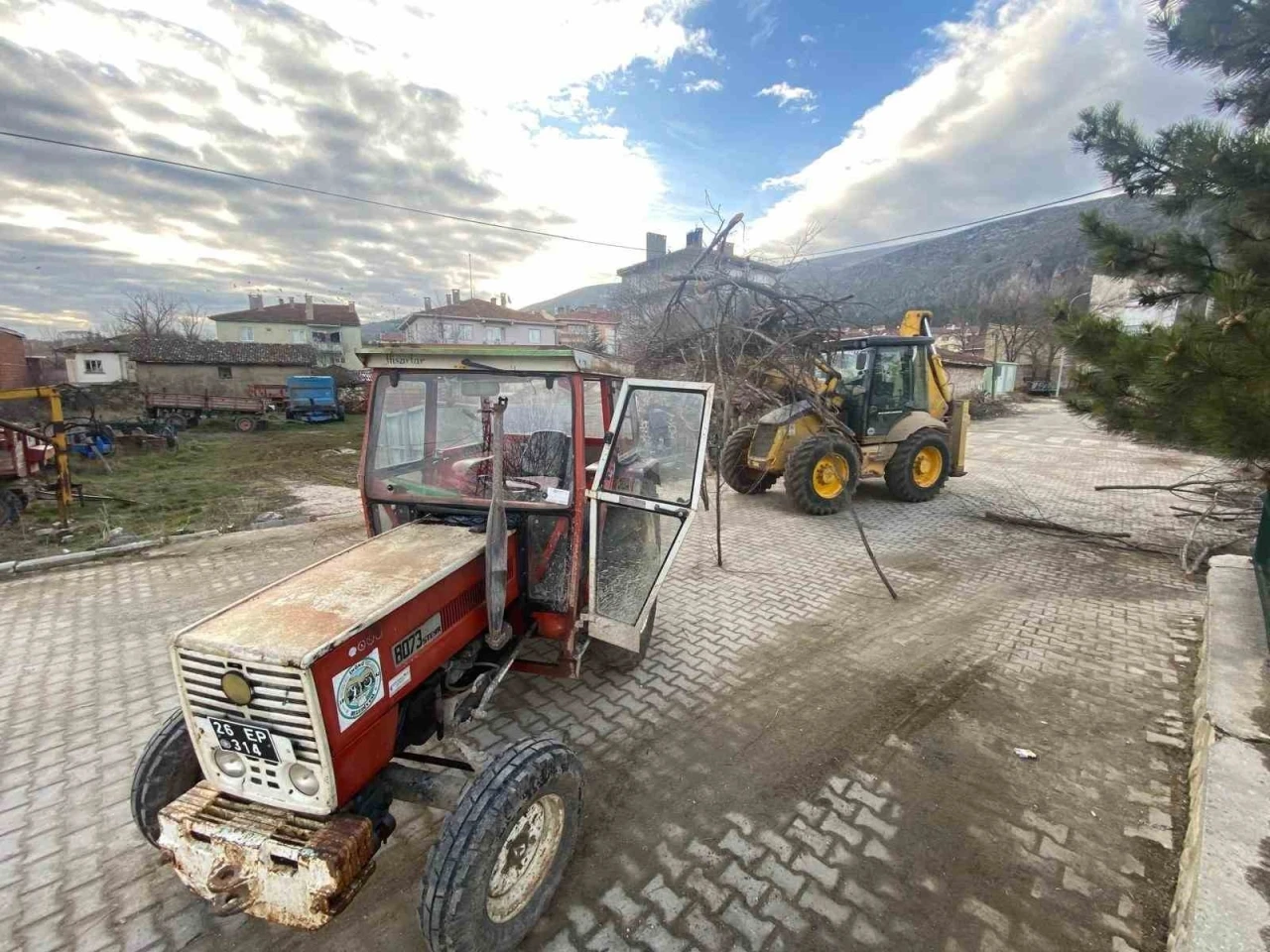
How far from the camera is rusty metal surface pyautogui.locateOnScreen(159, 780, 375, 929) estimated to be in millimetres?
1620

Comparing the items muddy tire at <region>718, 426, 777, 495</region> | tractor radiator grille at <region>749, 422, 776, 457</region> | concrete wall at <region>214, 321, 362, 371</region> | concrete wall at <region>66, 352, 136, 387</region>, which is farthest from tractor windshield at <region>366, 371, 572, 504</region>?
concrete wall at <region>214, 321, 362, 371</region>

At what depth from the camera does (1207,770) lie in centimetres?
245

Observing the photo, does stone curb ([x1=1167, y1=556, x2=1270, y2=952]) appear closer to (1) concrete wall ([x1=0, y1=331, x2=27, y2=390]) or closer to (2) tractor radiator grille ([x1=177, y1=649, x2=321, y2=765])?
(2) tractor radiator grille ([x1=177, y1=649, x2=321, y2=765])

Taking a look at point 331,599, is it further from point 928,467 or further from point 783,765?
point 928,467

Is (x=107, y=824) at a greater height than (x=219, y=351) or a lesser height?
lesser

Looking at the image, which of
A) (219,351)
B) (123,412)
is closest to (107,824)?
(123,412)

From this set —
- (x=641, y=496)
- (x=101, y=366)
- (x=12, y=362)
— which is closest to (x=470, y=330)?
(x=101, y=366)

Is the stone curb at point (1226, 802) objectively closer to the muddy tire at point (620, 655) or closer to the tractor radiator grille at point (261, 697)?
the muddy tire at point (620, 655)

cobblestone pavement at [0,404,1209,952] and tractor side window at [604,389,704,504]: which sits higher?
tractor side window at [604,389,704,504]

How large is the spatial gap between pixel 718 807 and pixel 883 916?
780mm

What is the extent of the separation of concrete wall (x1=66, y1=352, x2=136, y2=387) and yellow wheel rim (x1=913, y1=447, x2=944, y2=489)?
3834 cm

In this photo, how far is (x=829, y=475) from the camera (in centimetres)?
767

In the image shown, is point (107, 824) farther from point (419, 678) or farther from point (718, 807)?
point (718, 807)

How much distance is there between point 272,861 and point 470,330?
38.3m
